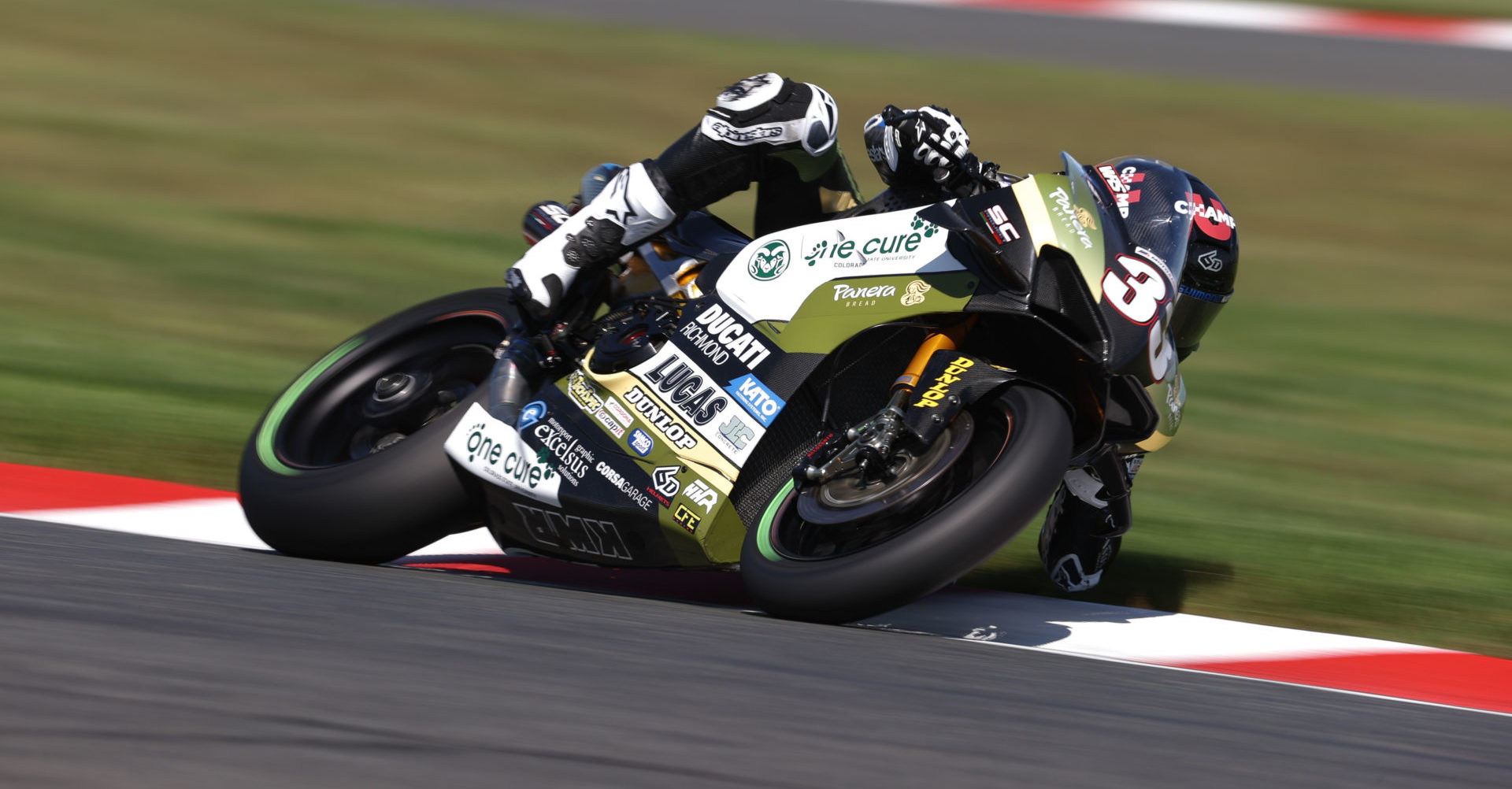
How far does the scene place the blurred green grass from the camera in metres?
5.42

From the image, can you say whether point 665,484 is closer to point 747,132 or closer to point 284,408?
point 747,132

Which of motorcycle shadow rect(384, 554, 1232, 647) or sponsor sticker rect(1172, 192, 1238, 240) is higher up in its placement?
sponsor sticker rect(1172, 192, 1238, 240)

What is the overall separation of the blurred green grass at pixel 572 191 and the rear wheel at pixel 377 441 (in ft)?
3.18

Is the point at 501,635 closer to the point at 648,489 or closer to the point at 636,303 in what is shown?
the point at 648,489

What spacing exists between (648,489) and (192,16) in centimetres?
1196

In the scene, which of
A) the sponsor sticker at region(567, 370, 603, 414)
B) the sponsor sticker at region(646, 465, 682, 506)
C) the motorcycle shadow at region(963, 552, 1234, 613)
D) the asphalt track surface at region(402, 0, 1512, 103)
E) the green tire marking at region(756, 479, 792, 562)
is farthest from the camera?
the asphalt track surface at region(402, 0, 1512, 103)

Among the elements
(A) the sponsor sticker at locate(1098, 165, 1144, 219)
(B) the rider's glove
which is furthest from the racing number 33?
(B) the rider's glove

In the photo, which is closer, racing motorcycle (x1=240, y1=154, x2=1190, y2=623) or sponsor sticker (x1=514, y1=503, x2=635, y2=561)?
racing motorcycle (x1=240, y1=154, x2=1190, y2=623)

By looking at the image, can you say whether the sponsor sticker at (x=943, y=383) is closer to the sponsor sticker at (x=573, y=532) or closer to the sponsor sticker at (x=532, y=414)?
the sponsor sticker at (x=573, y=532)

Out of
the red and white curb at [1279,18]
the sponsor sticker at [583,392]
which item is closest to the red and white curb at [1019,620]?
the sponsor sticker at [583,392]

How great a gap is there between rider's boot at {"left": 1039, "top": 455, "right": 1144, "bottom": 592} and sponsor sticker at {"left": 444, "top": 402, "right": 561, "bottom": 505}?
137 centimetres

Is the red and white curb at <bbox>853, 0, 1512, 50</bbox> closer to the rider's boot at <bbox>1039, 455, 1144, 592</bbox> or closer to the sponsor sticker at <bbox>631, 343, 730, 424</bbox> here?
the rider's boot at <bbox>1039, 455, 1144, 592</bbox>

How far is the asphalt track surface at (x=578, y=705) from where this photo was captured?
2.38m

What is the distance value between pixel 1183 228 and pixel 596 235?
4.79 ft
